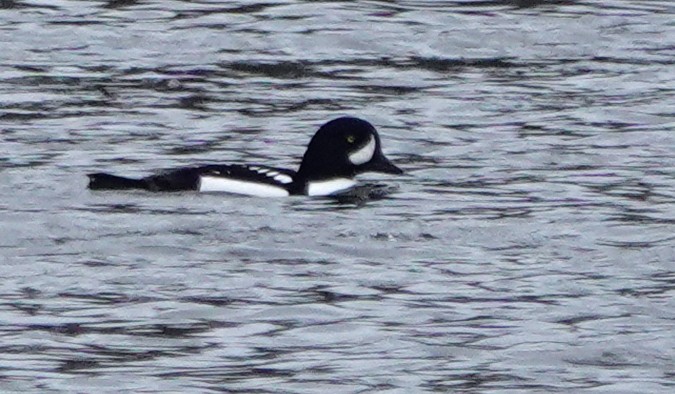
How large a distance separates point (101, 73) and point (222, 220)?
482cm

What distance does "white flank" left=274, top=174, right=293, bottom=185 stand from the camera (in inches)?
554

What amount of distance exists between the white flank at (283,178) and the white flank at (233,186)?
91 mm

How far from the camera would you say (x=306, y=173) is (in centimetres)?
1453

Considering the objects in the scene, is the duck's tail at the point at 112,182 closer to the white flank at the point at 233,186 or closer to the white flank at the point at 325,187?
the white flank at the point at 233,186

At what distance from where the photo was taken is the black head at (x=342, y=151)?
14602mm

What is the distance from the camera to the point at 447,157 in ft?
49.7

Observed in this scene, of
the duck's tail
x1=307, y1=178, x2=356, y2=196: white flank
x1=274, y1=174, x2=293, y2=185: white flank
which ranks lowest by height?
x1=307, y1=178, x2=356, y2=196: white flank

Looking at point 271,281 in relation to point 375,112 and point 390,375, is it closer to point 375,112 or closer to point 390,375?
point 390,375

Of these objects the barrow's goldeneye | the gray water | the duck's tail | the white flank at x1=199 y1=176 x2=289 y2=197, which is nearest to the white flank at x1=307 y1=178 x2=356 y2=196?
the barrow's goldeneye

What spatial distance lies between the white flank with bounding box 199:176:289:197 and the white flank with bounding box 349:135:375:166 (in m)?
0.96

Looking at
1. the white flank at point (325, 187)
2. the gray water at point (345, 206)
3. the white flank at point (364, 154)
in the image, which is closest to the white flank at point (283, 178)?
the gray water at point (345, 206)

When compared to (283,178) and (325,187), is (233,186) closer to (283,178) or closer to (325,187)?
(283,178)

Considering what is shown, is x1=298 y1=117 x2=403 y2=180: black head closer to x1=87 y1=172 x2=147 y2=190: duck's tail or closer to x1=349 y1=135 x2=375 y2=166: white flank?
x1=349 y1=135 x2=375 y2=166: white flank

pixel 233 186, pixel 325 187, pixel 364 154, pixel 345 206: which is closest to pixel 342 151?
pixel 364 154
